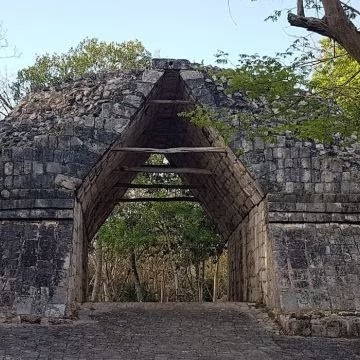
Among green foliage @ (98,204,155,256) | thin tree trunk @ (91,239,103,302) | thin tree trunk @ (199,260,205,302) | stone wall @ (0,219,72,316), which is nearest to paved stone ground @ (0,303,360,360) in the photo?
stone wall @ (0,219,72,316)

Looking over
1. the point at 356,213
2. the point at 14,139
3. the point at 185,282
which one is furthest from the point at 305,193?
the point at 185,282

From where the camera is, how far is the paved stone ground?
617 centimetres

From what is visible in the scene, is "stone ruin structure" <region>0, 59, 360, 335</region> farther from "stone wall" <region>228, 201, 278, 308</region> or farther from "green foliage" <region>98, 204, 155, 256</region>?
"green foliage" <region>98, 204, 155, 256</region>

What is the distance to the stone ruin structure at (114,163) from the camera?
7.97m

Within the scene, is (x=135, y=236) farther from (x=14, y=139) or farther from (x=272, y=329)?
(x=272, y=329)

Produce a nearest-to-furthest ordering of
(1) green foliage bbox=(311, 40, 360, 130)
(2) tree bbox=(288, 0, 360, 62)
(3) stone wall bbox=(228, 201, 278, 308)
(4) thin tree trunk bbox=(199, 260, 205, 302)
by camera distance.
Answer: (2) tree bbox=(288, 0, 360, 62), (1) green foliage bbox=(311, 40, 360, 130), (3) stone wall bbox=(228, 201, 278, 308), (4) thin tree trunk bbox=(199, 260, 205, 302)

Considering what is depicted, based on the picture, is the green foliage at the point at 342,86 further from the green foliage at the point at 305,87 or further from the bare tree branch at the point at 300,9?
the bare tree branch at the point at 300,9

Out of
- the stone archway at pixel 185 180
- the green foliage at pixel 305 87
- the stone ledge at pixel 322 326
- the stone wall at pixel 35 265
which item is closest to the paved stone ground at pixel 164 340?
the stone ledge at pixel 322 326

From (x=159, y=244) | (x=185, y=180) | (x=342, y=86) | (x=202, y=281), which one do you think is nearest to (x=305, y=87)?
(x=342, y=86)

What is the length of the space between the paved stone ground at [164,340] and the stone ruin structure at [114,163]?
0.47m

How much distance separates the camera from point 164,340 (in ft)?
22.4

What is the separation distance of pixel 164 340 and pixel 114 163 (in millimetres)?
4180

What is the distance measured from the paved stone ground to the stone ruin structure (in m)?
0.47

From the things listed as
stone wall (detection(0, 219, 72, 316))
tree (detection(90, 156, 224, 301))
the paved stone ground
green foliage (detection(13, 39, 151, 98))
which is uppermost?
green foliage (detection(13, 39, 151, 98))
